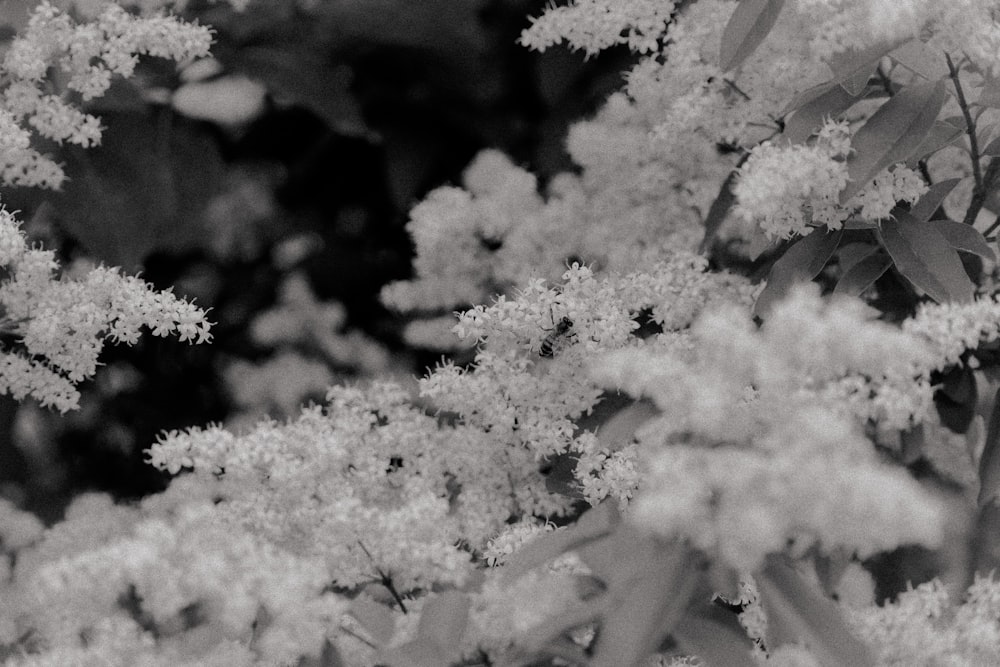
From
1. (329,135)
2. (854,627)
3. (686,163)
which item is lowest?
(854,627)

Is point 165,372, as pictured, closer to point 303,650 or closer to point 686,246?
point 686,246

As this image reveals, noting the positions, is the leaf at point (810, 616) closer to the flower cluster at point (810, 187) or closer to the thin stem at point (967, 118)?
the flower cluster at point (810, 187)

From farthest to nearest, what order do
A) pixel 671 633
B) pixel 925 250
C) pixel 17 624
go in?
1. pixel 17 624
2. pixel 925 250
3. pixel 671 633


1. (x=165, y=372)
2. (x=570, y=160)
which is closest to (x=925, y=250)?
(x=570, y=160)

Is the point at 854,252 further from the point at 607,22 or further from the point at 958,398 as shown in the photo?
the point at 607,22

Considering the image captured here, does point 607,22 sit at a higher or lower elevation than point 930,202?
higher

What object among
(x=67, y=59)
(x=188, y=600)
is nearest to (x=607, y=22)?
(x=67, y=59)

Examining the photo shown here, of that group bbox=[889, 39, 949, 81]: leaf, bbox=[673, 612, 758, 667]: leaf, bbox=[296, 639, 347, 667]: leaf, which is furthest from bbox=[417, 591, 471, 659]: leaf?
bbox=[889, 39, 949, 81]: leaf

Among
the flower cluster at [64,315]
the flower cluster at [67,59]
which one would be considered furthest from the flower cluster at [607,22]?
the flower cluster at [64,315]
